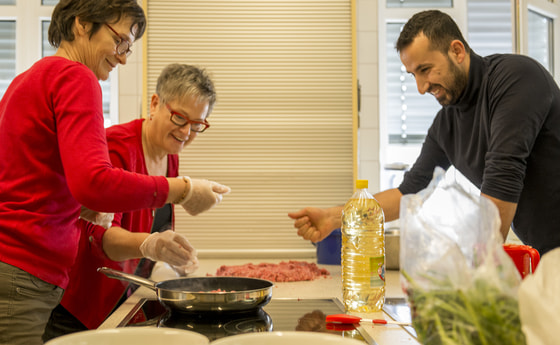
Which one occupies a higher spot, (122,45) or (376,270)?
(122,45)

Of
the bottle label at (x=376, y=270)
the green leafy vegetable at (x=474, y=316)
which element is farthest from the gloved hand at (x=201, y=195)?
the green leafy vegetable at (x=474, y=316)

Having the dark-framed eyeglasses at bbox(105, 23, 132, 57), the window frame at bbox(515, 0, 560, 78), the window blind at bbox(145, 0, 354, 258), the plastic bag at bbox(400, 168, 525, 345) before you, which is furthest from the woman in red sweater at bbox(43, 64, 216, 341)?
the window frame at bbox(515, 0, 560, 78)

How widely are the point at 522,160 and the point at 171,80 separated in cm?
119

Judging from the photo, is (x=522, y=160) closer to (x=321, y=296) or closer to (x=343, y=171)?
(x=321, y=296)

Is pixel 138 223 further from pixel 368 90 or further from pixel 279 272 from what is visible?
pixel 368 90

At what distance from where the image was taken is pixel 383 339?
913mm

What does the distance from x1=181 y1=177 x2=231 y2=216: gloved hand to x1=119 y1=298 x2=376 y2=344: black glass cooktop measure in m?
0.28

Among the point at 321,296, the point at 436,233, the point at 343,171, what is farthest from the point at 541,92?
the point at 343,171

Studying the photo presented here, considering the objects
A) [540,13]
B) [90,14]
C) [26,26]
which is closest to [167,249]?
[90,14]

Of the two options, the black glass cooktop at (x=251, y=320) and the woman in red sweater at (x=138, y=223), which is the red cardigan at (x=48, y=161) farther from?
the woman in red sweater at (x=138, y=223)

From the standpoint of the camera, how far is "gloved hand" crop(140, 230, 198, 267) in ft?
5.11

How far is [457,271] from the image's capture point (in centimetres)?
53

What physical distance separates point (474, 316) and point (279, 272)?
1309 mm

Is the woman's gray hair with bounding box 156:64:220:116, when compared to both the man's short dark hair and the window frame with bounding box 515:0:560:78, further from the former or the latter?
the window frame with bounding box 515:0:560:78
